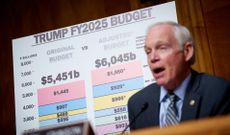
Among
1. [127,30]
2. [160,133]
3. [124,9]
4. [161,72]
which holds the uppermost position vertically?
[124,9]

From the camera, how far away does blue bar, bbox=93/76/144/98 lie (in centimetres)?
228

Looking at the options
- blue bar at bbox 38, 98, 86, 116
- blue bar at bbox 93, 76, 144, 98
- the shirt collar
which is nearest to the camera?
the shirt collar

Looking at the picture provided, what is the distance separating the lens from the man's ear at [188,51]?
1876mm

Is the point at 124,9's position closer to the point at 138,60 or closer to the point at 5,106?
the point at 138,60

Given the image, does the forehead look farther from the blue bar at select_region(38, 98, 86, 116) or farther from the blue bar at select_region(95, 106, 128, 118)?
the blue bar at select_region(38, 98, 86, 116)

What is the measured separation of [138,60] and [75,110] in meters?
0.53

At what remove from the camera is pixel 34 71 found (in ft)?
8.46

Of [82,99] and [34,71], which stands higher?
[34,71]

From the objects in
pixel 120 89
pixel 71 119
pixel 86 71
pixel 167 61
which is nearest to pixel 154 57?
pixel 167 61

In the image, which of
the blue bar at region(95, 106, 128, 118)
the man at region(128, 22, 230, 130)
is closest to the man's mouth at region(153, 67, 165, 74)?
the man at region(128, 22, 230, 130)

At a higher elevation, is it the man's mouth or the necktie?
the man's mouth

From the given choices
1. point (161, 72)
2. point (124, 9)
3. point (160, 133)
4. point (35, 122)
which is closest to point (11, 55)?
point (35, 122)

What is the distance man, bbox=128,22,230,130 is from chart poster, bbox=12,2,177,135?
36cm

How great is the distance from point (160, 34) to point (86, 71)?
0.72 m
